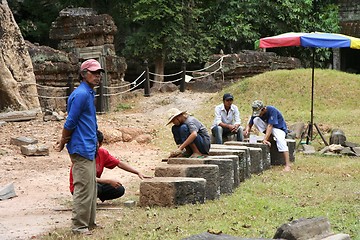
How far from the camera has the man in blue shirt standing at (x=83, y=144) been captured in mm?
7035

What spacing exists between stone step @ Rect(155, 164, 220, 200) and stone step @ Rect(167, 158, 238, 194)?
0.35 m

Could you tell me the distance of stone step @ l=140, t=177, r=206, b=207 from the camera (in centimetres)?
812

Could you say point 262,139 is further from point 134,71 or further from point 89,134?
point 134,71

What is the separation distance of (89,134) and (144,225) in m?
1.14

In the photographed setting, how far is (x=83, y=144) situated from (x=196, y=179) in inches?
72.8

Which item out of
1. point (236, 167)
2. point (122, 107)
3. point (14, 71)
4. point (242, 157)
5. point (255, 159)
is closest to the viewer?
point (236, 167)

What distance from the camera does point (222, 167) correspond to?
9297 mm

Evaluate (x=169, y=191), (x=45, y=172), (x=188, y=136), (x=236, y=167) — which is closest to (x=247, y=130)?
(x=236, y=167)

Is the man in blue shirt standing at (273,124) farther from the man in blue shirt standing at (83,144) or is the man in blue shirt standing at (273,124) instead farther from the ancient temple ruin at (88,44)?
the ancient temple ruin at (88,44)

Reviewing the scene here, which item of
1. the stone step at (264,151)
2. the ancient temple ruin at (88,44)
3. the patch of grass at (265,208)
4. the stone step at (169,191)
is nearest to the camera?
the patch of grass at (265,208)

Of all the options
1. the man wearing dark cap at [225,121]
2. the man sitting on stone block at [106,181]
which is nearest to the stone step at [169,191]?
the man sitting on stone block at [106,181]

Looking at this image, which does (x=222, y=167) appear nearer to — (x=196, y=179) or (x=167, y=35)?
(x=196, y=179)

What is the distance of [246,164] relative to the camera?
35.4 feet

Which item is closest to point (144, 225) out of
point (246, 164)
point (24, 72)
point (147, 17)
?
point (246, 164)
